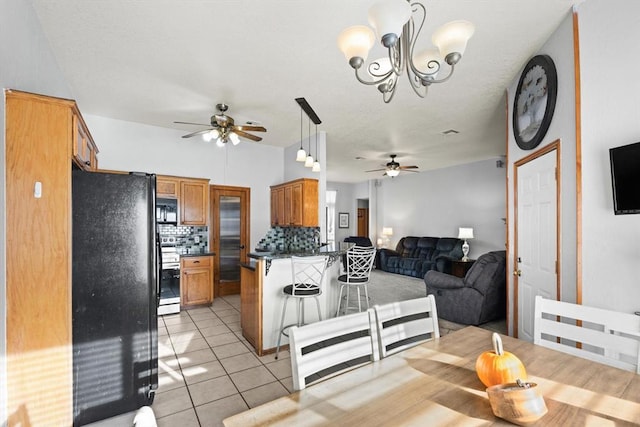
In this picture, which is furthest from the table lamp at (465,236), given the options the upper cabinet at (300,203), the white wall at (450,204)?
the upper cabinet at (300,203)

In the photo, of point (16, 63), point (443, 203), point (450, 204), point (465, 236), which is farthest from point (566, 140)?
point (443, 203)

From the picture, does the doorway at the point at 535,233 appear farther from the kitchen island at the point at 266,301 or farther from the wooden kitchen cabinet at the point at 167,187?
the wooden kitchen cabinet at the point at 167,187

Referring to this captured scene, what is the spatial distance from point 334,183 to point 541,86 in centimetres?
835

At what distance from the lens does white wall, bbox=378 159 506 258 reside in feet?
22.3

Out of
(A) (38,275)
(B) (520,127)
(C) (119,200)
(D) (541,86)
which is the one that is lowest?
(A) (38,275)

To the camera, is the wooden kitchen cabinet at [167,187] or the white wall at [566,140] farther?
the wooden kitchen cabinet at [167,187]

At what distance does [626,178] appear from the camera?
1652 millimetres

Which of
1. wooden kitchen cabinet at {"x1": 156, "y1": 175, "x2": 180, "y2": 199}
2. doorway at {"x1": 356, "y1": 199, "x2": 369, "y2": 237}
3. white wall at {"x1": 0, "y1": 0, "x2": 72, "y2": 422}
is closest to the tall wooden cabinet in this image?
white wall at {"x1": 0, "y1": 0, "x2": 72, "y2": 422}

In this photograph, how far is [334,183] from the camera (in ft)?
35.4

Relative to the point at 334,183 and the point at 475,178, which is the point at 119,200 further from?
the point at 334,183

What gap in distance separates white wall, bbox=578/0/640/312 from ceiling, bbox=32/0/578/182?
0.39m

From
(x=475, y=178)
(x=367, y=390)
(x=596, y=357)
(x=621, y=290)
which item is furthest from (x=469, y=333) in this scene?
(x=475, y=178)

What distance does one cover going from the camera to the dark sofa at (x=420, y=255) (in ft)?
23.0

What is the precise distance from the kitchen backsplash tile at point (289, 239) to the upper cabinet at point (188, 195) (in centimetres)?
137
